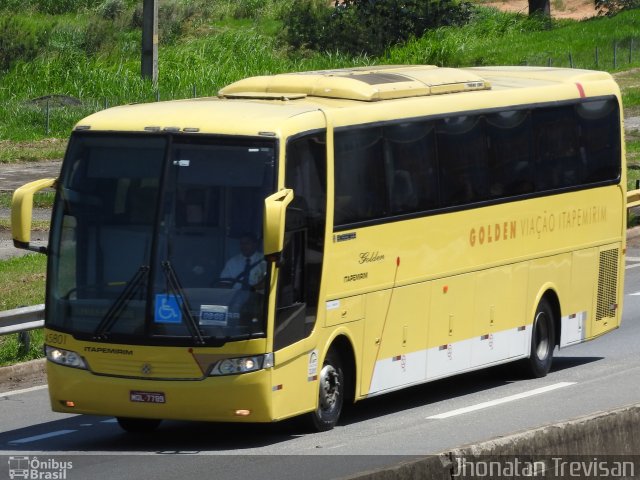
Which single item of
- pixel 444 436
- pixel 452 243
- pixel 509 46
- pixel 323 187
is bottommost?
pixel 509 46

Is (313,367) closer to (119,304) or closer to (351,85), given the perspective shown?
(119,304)

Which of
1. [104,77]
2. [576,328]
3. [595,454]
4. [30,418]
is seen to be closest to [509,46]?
[104,77]

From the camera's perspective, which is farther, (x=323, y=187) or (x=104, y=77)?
(x=104, y=77)

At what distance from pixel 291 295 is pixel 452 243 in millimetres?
3006

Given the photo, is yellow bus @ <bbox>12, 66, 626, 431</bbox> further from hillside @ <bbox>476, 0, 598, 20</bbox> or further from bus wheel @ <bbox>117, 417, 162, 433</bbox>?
hillside @ <bbox>476, 0, 598, 20</bbox>

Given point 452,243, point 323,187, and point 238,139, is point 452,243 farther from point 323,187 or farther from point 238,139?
point 238,139

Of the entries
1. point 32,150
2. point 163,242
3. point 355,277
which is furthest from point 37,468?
point 32,150

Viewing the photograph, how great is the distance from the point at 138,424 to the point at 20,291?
753 cm

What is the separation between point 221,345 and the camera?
12.3 m

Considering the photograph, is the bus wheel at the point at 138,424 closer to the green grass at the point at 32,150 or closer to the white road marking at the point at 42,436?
the white road marking at the point at 42,436

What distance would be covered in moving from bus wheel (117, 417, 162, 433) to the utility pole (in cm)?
2780

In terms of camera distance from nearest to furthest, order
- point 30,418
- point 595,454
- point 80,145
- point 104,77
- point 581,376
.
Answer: point 595,454, point 80,145, point 30,418, point 581,376, point 104,77

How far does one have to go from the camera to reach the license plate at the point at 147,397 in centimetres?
1243

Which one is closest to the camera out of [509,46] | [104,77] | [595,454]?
[595,454]
